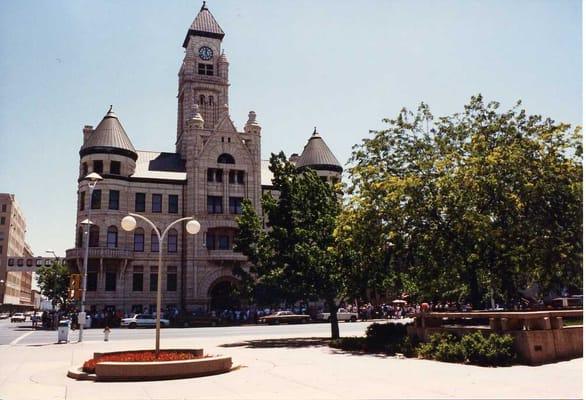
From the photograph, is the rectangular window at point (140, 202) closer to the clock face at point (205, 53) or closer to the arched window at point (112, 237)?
the arched window at point (112, 237)

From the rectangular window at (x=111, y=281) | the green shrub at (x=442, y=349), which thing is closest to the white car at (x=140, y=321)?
the rectangular window at (x=111, y=281)

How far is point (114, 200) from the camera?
54.9 meters

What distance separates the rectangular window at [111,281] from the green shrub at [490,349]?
43.5m

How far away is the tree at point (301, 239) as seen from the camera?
87.2ft

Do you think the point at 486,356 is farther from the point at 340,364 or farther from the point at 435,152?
the point at 435,152

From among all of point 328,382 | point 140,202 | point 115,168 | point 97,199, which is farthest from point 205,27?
point 328,382

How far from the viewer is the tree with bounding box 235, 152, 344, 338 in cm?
2658

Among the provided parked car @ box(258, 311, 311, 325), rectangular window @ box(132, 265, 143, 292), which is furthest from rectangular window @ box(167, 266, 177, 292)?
parked car @ box(258, 311, 311, 325)

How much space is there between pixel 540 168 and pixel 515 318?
6706 mm

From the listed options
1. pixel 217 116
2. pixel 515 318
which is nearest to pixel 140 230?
pixel 217 116

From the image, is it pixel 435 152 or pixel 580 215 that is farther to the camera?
pixel 435 152

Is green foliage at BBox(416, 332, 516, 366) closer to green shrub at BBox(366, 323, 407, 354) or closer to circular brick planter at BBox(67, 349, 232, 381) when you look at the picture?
green shrub at BBox(366, 323, 407, 354)

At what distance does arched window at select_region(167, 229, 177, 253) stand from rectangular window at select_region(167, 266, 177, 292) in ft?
6.13

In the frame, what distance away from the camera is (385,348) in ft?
67.6
